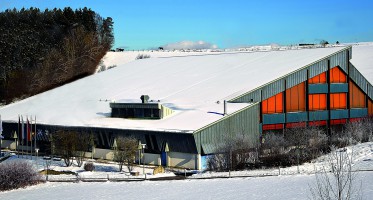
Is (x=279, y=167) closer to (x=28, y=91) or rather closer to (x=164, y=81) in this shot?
(x=164, y=81)

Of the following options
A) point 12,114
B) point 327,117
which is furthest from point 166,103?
point 12,114

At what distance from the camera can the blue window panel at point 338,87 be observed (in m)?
49.7

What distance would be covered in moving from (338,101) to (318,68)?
4.30 m

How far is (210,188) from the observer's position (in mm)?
30891

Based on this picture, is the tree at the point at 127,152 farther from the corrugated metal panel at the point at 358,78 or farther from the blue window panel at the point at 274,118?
the corrugated metal panel at the point at 358,78

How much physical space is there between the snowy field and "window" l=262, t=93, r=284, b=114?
30.9ft

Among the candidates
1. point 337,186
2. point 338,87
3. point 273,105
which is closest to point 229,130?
point 273,105

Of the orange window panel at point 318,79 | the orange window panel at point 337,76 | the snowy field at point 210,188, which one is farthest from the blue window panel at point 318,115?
the snowy field at point 210,188

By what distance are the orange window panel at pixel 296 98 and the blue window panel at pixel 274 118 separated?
3.01ft

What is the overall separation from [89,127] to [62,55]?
59.1 meters

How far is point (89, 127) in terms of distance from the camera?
145 feet

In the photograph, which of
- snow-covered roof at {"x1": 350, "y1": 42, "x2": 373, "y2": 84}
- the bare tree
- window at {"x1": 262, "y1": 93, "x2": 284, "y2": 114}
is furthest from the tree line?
the bare tree

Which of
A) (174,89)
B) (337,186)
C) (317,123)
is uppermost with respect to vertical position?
(174,89)

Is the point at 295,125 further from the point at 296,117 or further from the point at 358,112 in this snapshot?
the point at 358,112
